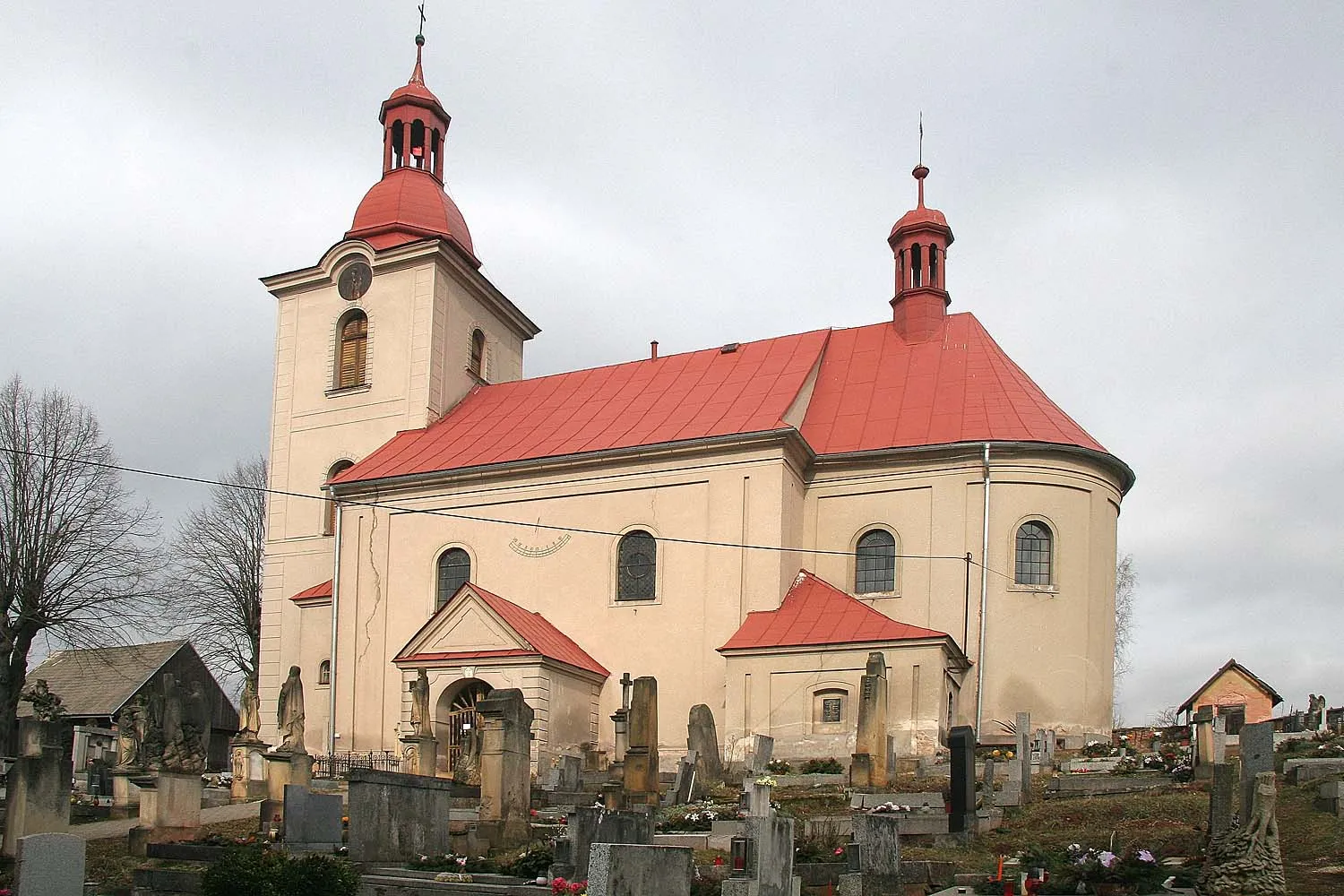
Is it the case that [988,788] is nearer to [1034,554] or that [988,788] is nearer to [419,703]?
[1034,554]

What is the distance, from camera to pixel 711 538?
27938 mm

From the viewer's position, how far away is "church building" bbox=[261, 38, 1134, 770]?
26562 mm

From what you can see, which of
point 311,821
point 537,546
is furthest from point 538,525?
point 311,821

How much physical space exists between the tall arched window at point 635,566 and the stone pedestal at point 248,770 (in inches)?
300

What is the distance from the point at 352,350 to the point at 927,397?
14.4 m

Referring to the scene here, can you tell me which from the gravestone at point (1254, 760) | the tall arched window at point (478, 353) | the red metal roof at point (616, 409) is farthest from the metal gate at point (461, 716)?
the gravestone at point (1254, 760)

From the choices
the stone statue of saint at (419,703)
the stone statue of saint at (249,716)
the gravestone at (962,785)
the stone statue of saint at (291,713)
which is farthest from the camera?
the stone statue of saint at (249,716)

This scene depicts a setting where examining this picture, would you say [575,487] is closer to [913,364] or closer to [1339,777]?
[913,364]

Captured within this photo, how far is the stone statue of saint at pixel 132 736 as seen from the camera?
2881 cm

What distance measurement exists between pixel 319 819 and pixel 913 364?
18.8m

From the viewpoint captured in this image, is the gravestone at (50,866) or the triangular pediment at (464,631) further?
the triangular pediment at (464,631)

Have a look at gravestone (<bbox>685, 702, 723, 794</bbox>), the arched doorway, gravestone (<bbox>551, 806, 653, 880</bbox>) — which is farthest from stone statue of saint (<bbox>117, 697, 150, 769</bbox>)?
gravestone (<bbox>551, 806, 653, 880</bbox>)

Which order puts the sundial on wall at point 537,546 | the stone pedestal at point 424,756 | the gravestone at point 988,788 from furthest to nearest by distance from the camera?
the sundial on wall at point 537,546, the stone pedestal at point 424,756, the gravestone at point 988,788

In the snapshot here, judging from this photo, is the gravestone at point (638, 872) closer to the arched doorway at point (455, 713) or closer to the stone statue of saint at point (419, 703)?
the stone statue of saint at point (419, 703)
